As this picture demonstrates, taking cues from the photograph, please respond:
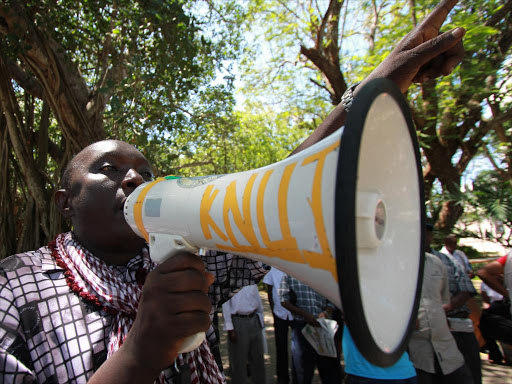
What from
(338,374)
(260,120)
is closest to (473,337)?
(338,374)

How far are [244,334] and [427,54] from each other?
3.67m

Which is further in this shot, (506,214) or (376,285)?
(506,214)

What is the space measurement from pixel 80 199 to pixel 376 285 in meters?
1.05

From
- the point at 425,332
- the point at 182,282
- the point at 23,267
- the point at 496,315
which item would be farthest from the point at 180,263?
the point at 496,315

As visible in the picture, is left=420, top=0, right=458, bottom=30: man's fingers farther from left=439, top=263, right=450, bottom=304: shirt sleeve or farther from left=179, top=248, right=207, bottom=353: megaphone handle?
left=439, top=263, right=450, bottom=304: shirt sleeve

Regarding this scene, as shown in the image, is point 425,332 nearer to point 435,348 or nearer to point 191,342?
point 435,348

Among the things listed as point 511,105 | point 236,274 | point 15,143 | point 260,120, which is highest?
point 260,120

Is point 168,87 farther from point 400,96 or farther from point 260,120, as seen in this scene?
point 260,120

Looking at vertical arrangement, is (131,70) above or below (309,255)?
above

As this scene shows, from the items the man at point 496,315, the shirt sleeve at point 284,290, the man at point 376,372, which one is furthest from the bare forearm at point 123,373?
the man at point 496,315

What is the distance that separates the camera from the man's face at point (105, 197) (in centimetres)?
129

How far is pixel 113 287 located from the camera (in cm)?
123

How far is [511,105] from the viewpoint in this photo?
550 centimetres

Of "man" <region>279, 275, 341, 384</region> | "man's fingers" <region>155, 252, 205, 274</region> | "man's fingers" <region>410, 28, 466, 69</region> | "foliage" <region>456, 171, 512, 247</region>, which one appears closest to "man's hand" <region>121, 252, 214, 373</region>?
"man's fingers" <region>155, 252, 205, 274</region>
